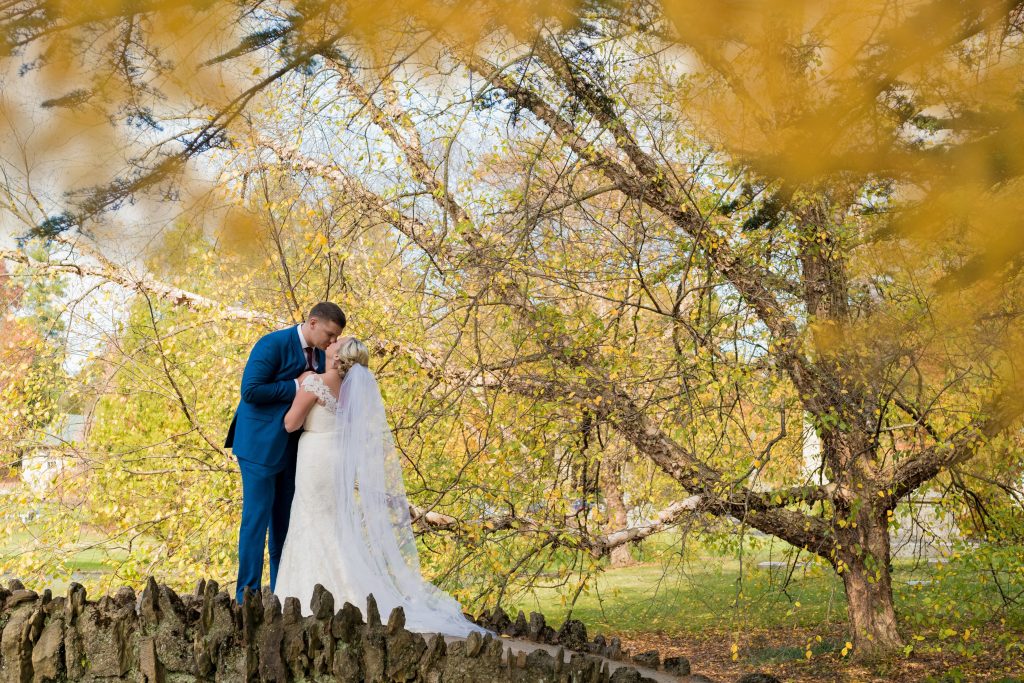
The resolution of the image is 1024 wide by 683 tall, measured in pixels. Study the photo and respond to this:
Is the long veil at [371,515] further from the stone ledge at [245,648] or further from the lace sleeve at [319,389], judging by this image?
the stone ledge at [245,648]

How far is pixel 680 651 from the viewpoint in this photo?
1037cm

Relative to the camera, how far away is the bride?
4.44 m

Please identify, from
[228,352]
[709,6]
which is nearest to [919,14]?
[709,6]

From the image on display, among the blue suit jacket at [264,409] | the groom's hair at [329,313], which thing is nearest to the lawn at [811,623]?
the blue suit jacket at [264,409]

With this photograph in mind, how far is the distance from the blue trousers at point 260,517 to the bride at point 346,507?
10 centimetres

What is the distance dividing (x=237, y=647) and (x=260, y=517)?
81cm

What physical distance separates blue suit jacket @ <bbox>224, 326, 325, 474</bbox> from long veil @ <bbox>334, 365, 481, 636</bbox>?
27 centimetres

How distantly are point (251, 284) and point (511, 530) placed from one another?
4.57m

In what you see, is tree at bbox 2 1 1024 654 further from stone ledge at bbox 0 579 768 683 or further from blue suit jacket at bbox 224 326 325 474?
stone ledge at bbox 0 579 768 683

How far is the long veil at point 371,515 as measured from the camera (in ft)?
14.6

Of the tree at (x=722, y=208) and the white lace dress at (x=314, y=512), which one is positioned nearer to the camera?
the tree at (x=722, y=208)

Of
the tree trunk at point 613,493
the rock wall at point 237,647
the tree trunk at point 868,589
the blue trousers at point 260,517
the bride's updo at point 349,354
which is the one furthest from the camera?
the tree trunk at point 868,589

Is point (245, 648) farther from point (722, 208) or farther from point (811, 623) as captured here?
Answer: point (811, 623)

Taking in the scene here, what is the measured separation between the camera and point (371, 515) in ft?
15.0
